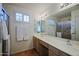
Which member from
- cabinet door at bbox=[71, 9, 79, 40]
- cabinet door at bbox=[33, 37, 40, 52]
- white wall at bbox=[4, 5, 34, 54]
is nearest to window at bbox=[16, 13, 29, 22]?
white wall at bbox=[4, 5, 34, 54]

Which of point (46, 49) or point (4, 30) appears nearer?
point (4, 30)

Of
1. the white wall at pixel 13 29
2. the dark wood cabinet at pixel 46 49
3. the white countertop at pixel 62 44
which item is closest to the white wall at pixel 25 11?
the white wall at pixel 13 29

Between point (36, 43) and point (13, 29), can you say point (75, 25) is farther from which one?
point (13, 29)

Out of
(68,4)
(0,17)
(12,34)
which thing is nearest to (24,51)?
(12,34)

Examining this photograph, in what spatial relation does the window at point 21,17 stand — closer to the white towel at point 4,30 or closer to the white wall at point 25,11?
the white wall at point 25,11

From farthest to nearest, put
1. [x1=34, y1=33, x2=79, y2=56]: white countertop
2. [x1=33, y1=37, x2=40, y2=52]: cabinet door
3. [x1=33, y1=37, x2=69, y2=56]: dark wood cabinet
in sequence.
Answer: [x1=33, y1=37, x2=40, y2=52]: cabinet door < [x1=33, y1=37, x2=69, y2=56]: dark wood cabinet < [x1=34, y1=33, x2=79, y2=56]: white countertop

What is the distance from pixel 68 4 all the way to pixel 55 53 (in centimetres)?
83

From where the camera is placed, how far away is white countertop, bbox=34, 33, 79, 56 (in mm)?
1385

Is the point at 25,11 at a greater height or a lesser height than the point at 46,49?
greater

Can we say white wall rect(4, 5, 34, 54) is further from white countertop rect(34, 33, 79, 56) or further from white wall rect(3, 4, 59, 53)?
white countertop rect(34, 33, 79, 56)

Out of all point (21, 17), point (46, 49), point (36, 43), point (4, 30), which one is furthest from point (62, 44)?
point (4, 30)

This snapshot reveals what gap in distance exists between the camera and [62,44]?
1562 millimetres

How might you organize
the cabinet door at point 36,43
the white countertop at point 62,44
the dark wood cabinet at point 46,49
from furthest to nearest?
the cabinet door at point 36,43, the dark wood cabinet at point 46,49, the white countertop at point 62,44

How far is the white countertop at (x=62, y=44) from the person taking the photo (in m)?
1.38
